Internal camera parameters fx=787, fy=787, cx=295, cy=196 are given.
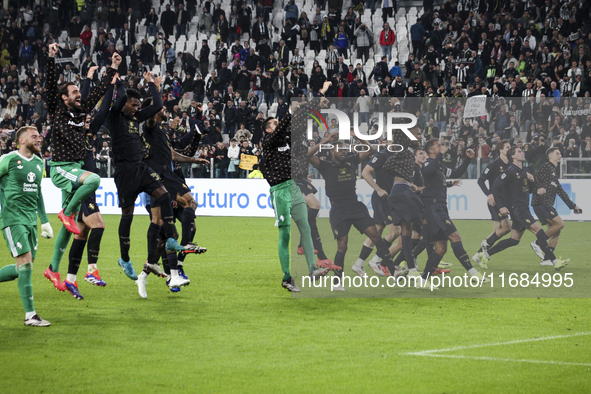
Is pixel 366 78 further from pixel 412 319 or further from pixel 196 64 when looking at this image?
pixel 412 319

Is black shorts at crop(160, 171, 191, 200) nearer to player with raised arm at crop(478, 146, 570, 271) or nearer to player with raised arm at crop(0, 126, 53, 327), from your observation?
player with raised arm at crop(0, 126, 53, 327)

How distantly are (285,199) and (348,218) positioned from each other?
83 centimetres

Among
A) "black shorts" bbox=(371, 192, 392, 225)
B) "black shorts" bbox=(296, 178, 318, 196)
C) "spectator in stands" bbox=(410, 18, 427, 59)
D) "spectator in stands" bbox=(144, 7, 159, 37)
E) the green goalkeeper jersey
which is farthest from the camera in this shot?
"spectator in stands" bbox=(144, 7, 159, 37)

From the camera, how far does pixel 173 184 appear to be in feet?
35.5

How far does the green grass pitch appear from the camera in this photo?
5.55m

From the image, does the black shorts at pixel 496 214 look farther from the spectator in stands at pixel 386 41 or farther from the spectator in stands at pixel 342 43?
the spectator in stands at pixel 342 43

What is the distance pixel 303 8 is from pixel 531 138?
75.6 feet

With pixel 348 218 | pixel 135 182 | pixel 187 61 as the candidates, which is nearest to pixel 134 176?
pixel 135 182

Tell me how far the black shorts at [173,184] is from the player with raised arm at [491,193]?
404 cm

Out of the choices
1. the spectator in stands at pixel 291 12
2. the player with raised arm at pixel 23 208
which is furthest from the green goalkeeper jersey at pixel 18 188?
the spectator in stands at pixel 291 12

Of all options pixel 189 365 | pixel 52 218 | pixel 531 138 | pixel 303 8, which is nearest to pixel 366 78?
pixel 303 8

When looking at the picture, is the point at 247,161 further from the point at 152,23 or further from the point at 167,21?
the point at 152,23

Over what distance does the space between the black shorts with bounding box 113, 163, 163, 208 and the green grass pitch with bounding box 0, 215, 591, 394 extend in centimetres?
127

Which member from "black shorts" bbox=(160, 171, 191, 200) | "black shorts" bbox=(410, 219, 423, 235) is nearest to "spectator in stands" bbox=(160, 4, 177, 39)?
"black shorts" bbox=(160, 171, 191, 200)
